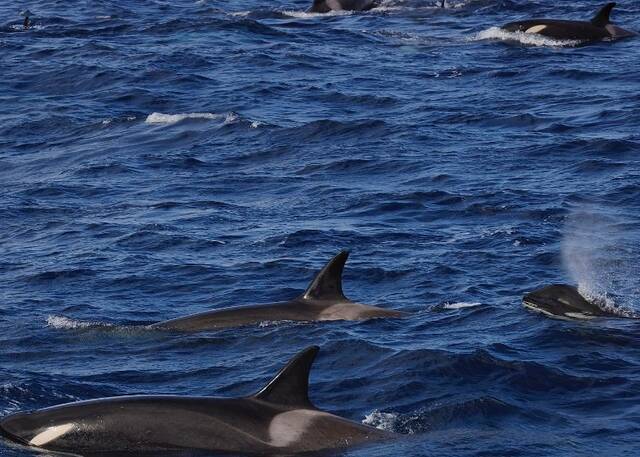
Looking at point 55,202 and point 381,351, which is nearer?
point 381,351

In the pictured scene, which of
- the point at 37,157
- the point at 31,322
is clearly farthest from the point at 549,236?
the point at 37,157

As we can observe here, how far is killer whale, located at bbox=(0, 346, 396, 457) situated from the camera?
13.3 metres

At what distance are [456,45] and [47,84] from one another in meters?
11.3

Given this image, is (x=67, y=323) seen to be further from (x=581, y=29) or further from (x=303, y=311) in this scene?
(x=581, y=29)

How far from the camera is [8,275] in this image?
22.9 m

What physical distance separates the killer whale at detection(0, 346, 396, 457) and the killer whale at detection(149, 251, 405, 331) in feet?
17.6

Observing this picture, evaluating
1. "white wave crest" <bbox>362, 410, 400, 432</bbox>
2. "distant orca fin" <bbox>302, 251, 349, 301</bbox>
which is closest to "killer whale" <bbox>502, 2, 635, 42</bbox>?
"distant orca fin" <bbox>302, 251, 349, 301</bbox>

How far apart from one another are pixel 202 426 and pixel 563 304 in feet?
22.2

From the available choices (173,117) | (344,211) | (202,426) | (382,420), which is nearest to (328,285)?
(382,420)

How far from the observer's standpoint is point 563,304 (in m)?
18.8

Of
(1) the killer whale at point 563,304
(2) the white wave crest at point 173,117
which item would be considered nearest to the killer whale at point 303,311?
(1) the killer whale at point 563,304

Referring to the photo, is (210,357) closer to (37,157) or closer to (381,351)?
(381,351)

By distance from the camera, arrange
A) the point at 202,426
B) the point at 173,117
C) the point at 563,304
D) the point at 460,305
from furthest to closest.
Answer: the point at 173,117, the point at 460,305, the point at 563,304, the point at 202,426

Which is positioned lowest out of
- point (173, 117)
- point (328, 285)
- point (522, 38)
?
point (522, 38)
